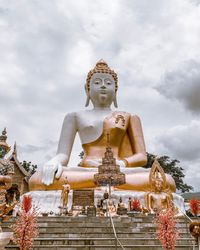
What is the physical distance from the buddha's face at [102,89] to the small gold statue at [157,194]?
15.0 feet

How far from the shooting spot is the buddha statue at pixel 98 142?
13438 millimetres

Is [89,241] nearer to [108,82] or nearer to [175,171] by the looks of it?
[108,82]

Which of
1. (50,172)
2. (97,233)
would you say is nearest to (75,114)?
(50,172)

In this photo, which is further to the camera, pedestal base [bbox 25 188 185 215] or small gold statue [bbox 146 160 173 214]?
pedestal base [bbox 25 188 185 215]

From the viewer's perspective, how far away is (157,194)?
12.3 m

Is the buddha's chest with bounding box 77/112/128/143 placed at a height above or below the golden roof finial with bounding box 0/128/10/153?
above

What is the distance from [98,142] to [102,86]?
2590 mm

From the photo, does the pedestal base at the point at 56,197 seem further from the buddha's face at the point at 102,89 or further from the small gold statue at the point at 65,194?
the buddha's face at the point at 102,89

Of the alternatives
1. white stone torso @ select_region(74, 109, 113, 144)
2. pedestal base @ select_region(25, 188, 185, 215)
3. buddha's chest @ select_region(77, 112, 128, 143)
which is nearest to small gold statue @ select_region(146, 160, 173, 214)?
pedestal base @ select_region(25, 188, 185, 215)

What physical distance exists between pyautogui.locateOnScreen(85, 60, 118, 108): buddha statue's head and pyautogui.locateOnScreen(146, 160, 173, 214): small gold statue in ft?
15.1

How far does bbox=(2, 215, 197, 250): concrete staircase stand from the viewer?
742 cm

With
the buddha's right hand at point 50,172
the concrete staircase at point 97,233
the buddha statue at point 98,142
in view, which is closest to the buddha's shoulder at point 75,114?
the buddha statue at point 98,142

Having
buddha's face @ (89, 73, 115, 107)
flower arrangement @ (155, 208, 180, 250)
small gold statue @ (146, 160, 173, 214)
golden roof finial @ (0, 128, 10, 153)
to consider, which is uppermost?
buddha's face @ (89, 73, 115, 107)

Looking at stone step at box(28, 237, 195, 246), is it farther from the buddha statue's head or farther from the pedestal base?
the buddha statue's head
